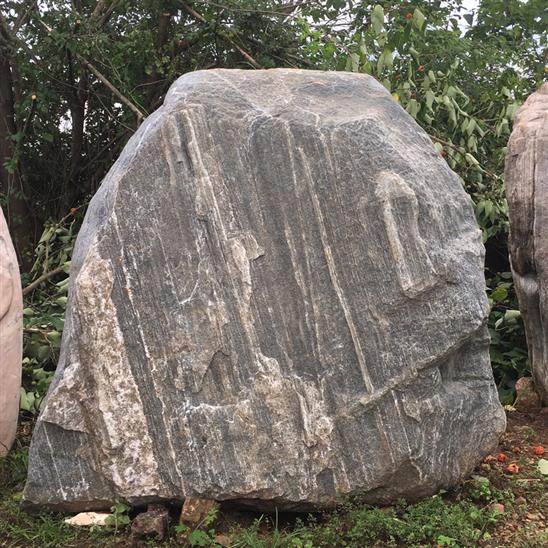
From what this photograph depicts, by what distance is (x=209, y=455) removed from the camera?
3.21 meters

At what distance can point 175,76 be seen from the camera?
6219mm

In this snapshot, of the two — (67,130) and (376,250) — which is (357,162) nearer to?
(376,250)

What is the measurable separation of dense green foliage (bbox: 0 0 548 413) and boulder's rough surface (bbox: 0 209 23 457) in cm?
100

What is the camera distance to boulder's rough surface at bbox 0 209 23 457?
3.77m

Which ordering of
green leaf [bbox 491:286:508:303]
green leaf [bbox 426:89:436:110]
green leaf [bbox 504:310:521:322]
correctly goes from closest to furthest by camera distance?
green leaf [bbox 504:310:521:322] < green leaf [bbox 491:286:508:303] < green leaf [bbox 426:89:436:110]

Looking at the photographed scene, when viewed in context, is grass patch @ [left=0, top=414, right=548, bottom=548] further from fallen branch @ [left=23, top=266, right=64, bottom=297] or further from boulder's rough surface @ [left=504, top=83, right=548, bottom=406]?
fallen branch @ [left=23, top=266, right=64, bottom=297]

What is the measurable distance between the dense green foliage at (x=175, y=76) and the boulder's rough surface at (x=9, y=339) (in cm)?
100

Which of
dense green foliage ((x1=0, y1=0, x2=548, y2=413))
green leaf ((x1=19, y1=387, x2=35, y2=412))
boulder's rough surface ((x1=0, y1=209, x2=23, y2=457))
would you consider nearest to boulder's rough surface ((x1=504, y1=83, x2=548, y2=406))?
dense green foliage ((x1=0, y1=0, x2=548, y2=413))

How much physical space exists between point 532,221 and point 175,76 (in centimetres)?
315

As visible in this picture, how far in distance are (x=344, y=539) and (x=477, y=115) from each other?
411 cm

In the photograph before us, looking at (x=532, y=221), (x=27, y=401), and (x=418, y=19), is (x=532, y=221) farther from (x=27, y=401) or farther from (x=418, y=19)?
(x=27, y=401)

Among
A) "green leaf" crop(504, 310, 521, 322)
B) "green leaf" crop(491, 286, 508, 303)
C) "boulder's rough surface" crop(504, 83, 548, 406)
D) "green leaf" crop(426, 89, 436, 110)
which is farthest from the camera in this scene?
"green leaf" crop(426, 89, 436, 110)

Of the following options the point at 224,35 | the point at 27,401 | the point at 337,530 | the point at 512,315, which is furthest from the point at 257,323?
the point at 224,35

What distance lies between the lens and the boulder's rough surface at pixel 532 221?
4.14 metres
